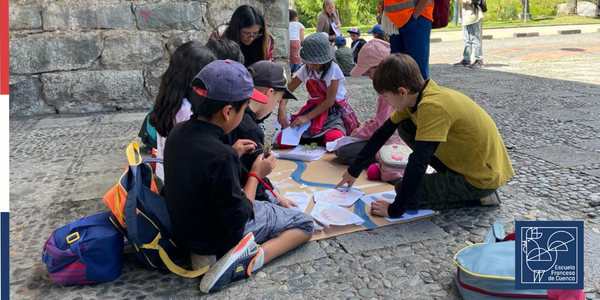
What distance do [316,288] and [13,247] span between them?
4.89 ft

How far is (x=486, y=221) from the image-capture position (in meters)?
2.60

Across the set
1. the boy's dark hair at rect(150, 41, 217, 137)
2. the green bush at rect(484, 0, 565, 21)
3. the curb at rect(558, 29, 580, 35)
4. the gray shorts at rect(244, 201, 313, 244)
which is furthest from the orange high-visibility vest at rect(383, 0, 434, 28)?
the green bush at rect(484, 0, 565, 21)

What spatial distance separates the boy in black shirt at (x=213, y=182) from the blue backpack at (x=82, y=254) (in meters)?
0.28

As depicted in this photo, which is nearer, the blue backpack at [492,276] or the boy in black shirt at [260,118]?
the blue backpack at [492,276]

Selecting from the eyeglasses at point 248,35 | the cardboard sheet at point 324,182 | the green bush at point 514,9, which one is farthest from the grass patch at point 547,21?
the cardboard sheet at point 324,182

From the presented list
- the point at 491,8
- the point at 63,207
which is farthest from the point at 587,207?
the point at 491,8

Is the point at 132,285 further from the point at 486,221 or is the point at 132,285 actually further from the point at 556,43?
the point at 556,43

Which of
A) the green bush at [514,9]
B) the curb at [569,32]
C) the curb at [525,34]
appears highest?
the green bush at [514,9]

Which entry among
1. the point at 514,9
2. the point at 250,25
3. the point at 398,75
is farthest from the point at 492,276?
the point at 514,9

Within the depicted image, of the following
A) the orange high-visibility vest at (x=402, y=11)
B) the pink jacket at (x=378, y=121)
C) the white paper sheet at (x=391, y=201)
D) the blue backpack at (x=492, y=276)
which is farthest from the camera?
the orange high-visibility vest at (x=402, y=11)

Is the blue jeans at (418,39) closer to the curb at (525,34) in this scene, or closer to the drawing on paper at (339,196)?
the drawing on paper at (339,196)

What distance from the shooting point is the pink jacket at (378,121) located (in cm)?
342

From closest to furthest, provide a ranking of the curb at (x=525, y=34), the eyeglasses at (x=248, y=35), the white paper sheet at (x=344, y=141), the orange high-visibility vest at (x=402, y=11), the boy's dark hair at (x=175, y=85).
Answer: the boy's dark hair at (x=175, y=85) < the white paper sheet at (x=344, y=141) < the orange high-visibility vest at (x=402, y=11) < the eyeglasses at (x=248, y=35) < the curb at (x=525, y=34)

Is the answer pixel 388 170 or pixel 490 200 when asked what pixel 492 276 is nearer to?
pixel 490 200
